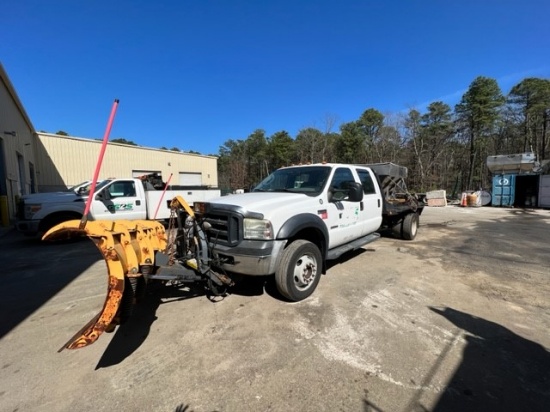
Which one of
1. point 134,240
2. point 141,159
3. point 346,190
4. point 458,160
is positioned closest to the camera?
point 134,240

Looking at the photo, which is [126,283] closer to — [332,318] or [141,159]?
[332,318]

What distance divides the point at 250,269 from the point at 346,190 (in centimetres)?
220

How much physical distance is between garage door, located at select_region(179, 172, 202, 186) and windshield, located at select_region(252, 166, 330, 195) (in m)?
26.6

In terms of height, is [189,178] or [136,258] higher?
[189,178]

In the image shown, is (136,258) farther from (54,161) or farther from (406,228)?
(54,161)

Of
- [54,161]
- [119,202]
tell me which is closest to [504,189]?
[119,202]

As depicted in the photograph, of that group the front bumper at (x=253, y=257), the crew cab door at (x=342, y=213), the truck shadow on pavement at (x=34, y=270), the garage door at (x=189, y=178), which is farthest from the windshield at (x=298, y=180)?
the garage door at (x=189, y=178)

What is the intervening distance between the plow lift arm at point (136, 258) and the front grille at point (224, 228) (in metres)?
0.16

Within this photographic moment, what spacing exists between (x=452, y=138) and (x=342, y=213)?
44727 millimetres

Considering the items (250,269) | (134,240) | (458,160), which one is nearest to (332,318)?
(250,269)

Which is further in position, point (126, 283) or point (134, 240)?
point (134, 240)

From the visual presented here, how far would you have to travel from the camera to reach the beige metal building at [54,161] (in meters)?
13.1

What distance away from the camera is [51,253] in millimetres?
7242

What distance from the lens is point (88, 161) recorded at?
23.2m
